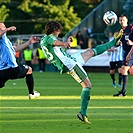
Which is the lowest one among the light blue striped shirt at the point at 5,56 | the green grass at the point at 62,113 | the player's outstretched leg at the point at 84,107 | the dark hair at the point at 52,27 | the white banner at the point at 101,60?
the white banner at the point at 101,60

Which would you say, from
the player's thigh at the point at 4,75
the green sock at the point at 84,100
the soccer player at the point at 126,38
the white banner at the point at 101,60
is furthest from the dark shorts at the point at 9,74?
the white banner at the point at 101,60

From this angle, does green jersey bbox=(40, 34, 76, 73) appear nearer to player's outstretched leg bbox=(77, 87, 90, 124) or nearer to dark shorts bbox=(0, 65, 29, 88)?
player's outstretched leg bbox=(77, 87, 90, 124)

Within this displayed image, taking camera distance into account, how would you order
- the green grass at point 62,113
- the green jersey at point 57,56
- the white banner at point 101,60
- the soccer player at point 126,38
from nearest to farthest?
the green grass at point 62,113
the green jersey at point 57,56
the soccer player at point 126,38
the white banner at point 101,60

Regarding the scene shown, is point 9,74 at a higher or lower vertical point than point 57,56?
lower

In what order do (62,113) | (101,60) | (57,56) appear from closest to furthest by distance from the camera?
(57,56) < (62,113) < (101,60)

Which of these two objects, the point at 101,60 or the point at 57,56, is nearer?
the point at 57,56

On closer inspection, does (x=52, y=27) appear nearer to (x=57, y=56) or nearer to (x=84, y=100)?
(x=57, y=56)

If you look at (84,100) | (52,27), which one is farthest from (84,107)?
(52,27)

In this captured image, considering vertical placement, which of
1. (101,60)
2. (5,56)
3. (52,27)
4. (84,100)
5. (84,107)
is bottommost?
(101,60)

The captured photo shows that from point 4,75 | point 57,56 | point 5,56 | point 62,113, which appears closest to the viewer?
point 57,56

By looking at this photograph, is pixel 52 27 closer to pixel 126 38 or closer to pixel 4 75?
pixel 4 75

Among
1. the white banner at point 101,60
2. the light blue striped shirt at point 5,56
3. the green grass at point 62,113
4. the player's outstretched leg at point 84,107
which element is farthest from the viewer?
the white banner at point 101,60

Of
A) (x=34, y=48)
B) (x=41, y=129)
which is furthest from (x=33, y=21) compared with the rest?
(x=41, y=129)

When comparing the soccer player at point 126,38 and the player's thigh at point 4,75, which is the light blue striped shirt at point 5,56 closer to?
the player's thigh at point 4,75
